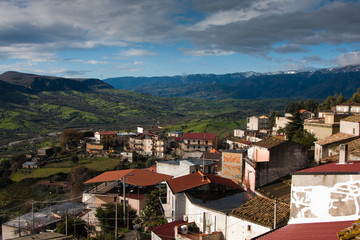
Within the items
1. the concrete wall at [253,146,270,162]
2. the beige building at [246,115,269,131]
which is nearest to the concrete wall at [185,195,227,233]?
the concrete wall at [253,146,270,162]

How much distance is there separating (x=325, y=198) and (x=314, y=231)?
4.54 ft

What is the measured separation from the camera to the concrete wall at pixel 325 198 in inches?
346

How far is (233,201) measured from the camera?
22.0 m

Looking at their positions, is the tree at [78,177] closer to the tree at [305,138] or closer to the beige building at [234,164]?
the beige building at [234,164]

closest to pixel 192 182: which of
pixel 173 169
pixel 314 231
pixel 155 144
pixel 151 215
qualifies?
pixel 151 215

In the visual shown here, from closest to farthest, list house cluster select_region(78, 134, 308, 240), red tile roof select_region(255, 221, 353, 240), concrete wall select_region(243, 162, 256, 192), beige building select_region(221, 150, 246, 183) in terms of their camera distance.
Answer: red tile roof select_region(255, 221, 353, 240), house cluster select_region(78, 134, 308, 240), concrete wall select_region(243, 162, 256, 192), beige building select_region(221, 150, 246, 183)

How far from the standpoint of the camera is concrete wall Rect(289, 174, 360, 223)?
346 inches

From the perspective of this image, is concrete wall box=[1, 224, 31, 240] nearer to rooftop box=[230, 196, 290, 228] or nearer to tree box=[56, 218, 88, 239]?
tree box=[56, 218, 88, 239]

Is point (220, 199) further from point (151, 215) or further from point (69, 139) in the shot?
point (69, 139)

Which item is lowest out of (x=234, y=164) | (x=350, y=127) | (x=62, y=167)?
(x=62, y=167)

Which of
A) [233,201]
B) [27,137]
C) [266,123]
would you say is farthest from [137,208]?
[27,137]

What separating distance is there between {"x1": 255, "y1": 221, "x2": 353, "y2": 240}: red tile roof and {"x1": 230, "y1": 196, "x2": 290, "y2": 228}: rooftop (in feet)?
17.4

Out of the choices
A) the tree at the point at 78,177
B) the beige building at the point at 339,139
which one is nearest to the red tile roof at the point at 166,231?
the beige building at the point at 339,139

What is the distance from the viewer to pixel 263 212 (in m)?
16.0
